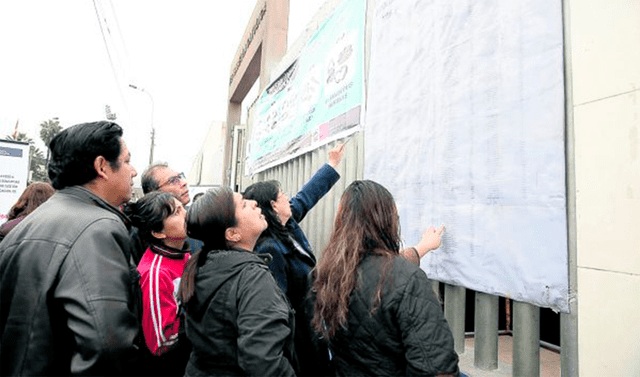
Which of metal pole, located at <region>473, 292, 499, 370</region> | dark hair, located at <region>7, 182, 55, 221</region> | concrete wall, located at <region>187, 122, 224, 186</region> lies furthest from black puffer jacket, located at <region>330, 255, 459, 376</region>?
concrete wall, located at <region>187, 122, 224, 186</region>

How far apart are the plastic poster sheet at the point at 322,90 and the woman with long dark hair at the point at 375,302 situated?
1632 millimetres

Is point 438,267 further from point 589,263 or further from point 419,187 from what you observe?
point 589,263

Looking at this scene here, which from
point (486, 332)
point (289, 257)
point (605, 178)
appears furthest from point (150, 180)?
point (605, 178)

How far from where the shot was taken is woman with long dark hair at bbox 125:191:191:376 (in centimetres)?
156

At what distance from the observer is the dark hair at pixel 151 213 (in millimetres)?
1794

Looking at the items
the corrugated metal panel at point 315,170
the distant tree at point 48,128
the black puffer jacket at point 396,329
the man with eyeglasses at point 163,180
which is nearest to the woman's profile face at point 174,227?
the man with eyeglasses at point 163,180

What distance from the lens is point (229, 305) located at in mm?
1203

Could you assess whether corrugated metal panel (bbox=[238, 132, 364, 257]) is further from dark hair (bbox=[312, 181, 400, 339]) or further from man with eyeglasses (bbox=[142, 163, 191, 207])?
dark hair (bbox=[312, 181, 400, 339])

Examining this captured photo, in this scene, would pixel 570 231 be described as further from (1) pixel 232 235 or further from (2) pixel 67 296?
(2) pixel 67 296

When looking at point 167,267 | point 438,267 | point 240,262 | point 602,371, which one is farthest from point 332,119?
point 602,371

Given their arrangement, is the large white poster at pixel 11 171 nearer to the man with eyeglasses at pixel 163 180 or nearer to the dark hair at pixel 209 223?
the man with eyeglasses at pixel 163 180

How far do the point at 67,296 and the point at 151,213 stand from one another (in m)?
0.86

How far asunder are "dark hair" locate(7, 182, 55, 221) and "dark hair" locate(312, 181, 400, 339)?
2346 mm

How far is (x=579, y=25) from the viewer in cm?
133
